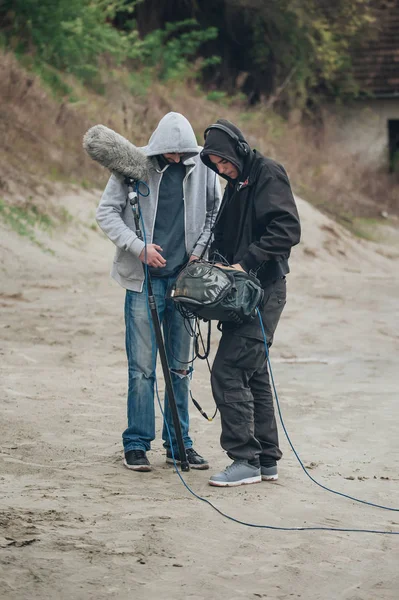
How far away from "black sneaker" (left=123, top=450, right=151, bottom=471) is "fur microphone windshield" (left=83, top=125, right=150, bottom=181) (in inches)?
63.6

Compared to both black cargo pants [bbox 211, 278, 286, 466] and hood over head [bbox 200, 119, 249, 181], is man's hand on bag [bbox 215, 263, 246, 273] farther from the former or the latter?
hood over head [bbox 200, 119, 249, 181]

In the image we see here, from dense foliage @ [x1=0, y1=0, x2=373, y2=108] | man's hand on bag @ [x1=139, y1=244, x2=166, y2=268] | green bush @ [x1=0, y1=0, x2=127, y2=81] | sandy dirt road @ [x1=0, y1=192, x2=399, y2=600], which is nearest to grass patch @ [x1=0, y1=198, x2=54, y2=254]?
sandy dirt road @ [x1=0, y1=192, x2=399, y2=600]

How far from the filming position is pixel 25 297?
12531 millimetres

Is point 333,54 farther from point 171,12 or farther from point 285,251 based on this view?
point 285,251

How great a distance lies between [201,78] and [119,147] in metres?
20.0

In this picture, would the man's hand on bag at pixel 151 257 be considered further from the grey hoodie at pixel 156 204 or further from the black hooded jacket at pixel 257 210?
the black hooded jacket at pixel 257 210

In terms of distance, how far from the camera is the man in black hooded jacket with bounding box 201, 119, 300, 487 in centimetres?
576

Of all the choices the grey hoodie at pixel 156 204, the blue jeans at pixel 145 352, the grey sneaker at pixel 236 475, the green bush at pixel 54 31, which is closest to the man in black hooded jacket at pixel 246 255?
the grey sneaker at pixel 236 475

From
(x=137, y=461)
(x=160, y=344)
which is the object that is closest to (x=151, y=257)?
(x=160, y=344)

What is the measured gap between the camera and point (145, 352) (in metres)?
6.20

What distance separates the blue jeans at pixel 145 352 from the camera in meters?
6.18

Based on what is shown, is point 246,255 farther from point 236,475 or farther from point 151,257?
point 236,475

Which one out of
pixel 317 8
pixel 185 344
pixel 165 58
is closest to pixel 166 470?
pixel 185 344

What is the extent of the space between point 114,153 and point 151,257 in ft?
2.07
